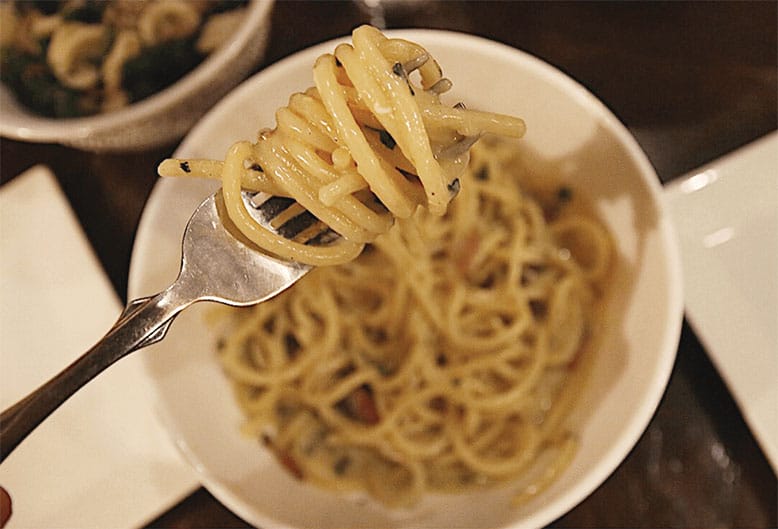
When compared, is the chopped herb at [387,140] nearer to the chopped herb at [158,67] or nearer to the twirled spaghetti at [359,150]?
the twirled spaghetti at [359,150]

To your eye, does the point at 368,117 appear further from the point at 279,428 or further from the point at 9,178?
the point at 9,178

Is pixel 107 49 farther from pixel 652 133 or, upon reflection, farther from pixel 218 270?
pixel 652 133

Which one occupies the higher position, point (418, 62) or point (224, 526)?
point (418, 62)

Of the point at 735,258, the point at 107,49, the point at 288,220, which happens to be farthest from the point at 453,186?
the point at 107,49

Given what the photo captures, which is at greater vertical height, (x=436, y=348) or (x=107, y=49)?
(x=107, y=49)

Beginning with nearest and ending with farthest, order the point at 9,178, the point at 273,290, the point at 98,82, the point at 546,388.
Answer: the point at 273,290 → the point at 546,388 → the point at 98,82 → the point at 9,178

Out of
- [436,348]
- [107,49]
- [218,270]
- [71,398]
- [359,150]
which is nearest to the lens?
[359,150]

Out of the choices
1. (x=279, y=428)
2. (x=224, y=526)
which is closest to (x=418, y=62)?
(x=279, y=428)
